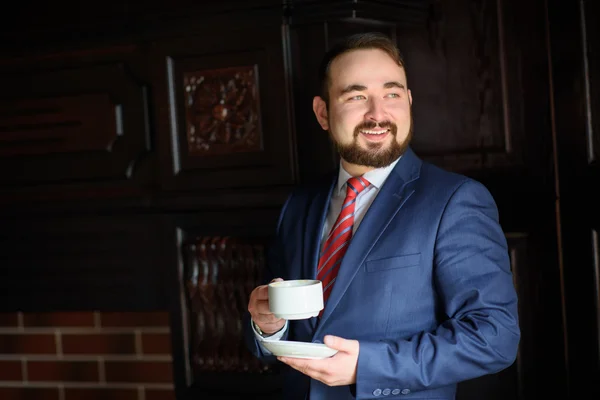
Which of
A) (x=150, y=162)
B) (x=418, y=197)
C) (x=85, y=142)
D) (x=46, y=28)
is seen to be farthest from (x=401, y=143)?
(x=46, y=28)

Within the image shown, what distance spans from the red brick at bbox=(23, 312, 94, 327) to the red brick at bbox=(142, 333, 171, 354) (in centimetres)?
21

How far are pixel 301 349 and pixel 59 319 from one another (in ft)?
4.73

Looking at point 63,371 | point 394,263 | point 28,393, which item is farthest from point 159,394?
point 394,263

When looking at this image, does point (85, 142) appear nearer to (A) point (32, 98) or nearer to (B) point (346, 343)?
(A) point (32, 98)

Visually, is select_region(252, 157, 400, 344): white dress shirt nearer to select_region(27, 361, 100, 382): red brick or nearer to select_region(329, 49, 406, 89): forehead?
Result: select_region(329, 49, 406, 89): forehead

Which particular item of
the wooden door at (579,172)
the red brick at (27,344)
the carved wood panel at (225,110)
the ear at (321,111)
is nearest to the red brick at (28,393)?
the red brick at (27,344)

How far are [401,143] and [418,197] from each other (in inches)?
5.4

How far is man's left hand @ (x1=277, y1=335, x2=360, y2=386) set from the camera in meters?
1.30

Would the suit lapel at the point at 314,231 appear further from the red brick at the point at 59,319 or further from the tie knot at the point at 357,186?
the red brick at the point at 59,319

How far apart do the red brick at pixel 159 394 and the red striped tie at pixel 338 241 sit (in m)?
1.05

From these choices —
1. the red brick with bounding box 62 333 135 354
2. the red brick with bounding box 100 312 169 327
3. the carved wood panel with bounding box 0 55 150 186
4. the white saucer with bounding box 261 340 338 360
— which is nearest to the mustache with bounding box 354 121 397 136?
the white saucer with bounding box 261 340 338 360

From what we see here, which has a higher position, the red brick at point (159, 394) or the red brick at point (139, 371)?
the red brick at point (139, 371)

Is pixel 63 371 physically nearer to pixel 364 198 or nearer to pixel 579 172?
pixel 364 198

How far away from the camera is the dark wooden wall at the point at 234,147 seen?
174 centimetres
